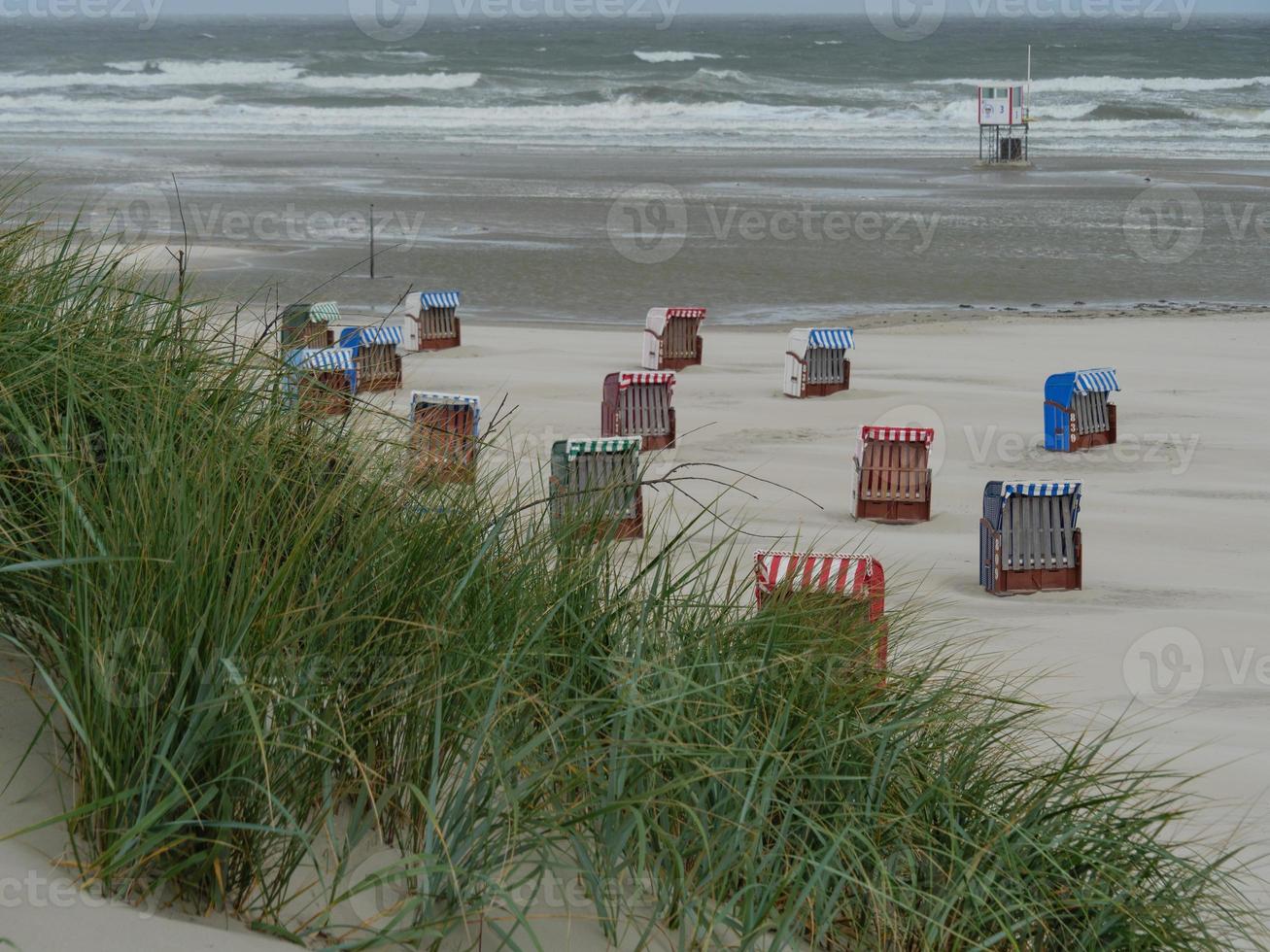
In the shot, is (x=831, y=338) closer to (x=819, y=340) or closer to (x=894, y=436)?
(x=819, y=340)

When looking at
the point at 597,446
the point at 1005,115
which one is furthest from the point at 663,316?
the point at 1005,115

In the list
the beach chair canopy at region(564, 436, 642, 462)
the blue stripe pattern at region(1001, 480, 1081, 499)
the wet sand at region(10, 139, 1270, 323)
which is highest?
the wet sand at region(10, 139, 1270, 323)

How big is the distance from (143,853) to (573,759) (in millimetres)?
776

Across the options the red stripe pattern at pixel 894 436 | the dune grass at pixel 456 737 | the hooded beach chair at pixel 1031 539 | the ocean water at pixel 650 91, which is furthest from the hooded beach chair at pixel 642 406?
the ocean water at pixel 650 91

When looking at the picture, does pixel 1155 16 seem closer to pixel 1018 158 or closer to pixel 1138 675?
pixel 1018 158

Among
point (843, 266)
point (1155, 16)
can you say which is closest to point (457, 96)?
point (843, 266)

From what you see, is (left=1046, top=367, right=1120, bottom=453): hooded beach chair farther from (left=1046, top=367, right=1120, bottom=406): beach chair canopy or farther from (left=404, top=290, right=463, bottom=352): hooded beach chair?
(left=404, top=290, right=463, bottom=352): hooded beach chair

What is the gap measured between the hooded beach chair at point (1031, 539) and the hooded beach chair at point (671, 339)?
6.30 metres

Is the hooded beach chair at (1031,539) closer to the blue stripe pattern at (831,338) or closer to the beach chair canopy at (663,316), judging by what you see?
the blue stripe pattern at (831,338)

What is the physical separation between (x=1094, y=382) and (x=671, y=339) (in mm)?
4395

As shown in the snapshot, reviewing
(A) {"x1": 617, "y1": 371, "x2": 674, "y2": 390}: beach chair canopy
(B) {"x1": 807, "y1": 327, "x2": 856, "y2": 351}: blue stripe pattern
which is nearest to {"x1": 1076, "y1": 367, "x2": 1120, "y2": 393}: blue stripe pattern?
(B) {"x1": 807, "y1": 327, "x2": 856, "y2": 351}: blue stripe pattern

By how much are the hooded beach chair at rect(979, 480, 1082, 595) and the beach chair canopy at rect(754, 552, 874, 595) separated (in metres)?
2.99

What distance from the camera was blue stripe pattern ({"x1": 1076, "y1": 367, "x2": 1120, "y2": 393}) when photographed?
10242 mm

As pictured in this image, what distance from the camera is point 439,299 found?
14102mm
